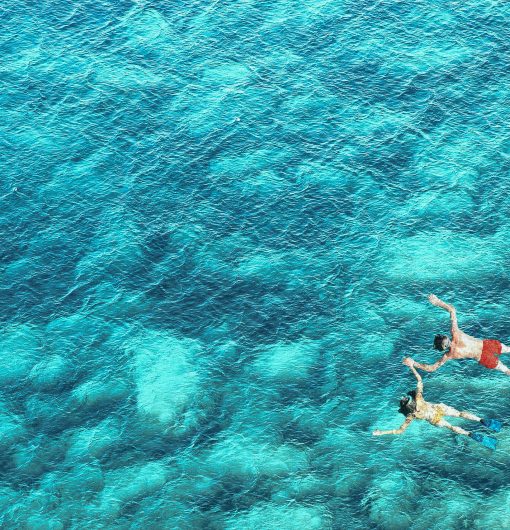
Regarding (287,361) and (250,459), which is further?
(287,361)

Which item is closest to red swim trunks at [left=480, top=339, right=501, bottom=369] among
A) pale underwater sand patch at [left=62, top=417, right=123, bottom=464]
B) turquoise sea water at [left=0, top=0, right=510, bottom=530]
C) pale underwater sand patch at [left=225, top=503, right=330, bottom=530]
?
turquoise sea water at [left=0, top=0, right=510, bottom=530]

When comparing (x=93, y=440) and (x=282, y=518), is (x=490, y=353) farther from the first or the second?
(x=93, y=440)

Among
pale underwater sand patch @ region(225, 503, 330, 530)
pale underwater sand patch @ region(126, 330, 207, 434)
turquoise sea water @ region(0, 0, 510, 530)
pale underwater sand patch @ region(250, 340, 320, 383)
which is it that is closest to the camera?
pale underwater sand patch @ region(225, 503, 330, 530)

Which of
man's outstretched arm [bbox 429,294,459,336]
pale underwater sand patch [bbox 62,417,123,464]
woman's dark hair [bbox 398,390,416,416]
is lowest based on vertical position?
pale underwater sand patch [bbox 62,417,123,464]

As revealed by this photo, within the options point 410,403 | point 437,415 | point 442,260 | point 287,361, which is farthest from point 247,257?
point 437,415

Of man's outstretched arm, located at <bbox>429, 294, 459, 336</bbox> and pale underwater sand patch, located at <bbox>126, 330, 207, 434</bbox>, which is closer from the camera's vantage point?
man's outstretched arm, located at <bbox>429, 294, 459, 336</bbox>

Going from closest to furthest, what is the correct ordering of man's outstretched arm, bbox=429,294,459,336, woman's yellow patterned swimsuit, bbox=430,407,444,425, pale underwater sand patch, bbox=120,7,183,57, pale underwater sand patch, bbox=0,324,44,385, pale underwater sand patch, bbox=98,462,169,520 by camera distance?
man's outstretched arm, bbox=429,294,459,336
woman's yellow patterned swimsuit, bbox=430,407,444,425
pale underwater sand patch, bbox=98,462,169,520
pale underwater sand patch, bbox=0,324,44,385
pale underwater sand patch, bbox=120,7,183,57

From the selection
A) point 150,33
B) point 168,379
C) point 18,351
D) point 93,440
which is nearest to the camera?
point 93,440

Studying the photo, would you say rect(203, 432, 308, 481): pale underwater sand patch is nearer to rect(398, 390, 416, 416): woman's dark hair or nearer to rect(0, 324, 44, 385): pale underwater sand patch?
rect(398, 390, 416, 416): woman's dark hair
